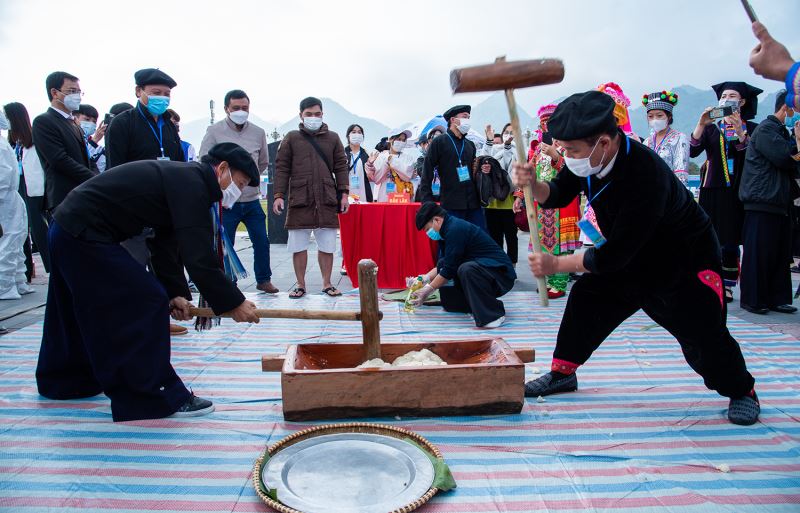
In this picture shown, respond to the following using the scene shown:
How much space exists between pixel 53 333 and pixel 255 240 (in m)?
2.85

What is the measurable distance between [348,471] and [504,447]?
71 cm

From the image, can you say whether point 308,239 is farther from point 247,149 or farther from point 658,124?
point 658,124

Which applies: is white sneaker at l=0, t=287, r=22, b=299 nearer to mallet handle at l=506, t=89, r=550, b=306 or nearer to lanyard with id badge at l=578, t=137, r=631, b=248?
mallet handle at l=506, t=89, r=550, b=306

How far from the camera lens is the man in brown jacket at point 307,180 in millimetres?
5461

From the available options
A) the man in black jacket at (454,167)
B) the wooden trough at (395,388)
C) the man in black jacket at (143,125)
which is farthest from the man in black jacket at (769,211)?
the man in black jacket at (143,125)

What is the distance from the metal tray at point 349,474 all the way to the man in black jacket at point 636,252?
0.95m

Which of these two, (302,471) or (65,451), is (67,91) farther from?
(302,471)

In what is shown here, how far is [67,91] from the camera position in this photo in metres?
4.60

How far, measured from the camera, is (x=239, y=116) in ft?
17.5

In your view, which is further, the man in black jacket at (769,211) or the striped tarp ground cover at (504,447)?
the man in black jacket at (769,211)

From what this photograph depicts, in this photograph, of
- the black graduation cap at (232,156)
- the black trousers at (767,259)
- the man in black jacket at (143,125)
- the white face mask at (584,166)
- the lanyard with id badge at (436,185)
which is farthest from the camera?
the lanyard with id badge at (436,185)

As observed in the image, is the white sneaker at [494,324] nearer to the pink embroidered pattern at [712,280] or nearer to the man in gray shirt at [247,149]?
the pink embroidered pattern at [712,280]

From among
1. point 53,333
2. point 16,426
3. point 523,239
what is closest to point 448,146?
point 53,333

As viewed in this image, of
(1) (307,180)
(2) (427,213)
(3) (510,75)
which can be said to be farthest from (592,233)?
(1) (307,180)
